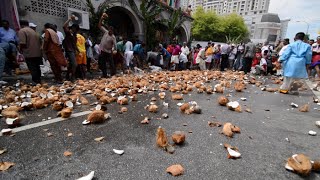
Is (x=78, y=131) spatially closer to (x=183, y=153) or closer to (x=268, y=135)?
(x=183, y=153)

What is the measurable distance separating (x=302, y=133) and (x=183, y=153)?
2017 millimetres

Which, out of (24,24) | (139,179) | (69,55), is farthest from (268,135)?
(24,24)

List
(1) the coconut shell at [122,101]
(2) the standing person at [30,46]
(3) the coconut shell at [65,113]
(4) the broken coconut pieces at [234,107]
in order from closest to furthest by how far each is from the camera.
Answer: (3) the coconut shell at [65,113], (4) the broken coconut pieces at [234,107], (1) the coconut shell at [122,101], (2) the standing person at [30,46]

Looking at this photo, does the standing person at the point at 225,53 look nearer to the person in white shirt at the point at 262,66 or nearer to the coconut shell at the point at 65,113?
the person in white shirt at the point at 262,66

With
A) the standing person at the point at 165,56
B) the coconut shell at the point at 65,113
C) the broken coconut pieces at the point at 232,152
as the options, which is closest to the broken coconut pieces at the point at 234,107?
the broken coconut pieces at the point at 232,152

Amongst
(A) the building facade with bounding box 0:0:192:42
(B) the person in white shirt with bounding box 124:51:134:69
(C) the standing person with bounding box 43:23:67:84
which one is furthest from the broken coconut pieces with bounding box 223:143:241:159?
(A) the building facade with bounding box 0:0:192:42

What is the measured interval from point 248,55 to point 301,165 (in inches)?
354

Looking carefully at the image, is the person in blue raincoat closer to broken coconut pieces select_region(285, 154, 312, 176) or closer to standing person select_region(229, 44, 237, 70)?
broken coconut pieces select_region(285, 154, 312, 176)

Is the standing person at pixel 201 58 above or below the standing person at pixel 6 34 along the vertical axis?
below

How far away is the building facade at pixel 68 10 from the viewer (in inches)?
336

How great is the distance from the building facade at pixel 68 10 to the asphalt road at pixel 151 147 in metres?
6.88

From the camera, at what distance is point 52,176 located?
6.18ft

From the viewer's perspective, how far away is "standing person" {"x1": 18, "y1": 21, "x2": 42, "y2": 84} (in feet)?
18.0

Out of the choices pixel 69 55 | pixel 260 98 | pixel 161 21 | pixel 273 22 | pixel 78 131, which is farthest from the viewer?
pixel 273 22
